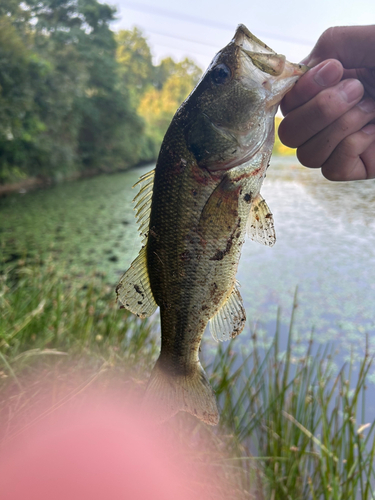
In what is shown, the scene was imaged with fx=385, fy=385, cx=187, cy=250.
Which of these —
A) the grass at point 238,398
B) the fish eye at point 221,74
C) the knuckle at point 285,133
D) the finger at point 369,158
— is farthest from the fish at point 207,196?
the grass at point 238,398

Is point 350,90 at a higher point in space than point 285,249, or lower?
higher

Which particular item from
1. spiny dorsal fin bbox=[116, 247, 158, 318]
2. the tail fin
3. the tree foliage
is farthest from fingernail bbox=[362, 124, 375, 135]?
the tree foliage

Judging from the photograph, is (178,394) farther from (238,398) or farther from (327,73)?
(238,398)

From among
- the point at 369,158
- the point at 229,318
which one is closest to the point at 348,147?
the point at 369,158

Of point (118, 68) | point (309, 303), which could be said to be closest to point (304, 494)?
point (309, 303)

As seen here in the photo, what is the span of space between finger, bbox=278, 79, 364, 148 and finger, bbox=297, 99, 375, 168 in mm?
36

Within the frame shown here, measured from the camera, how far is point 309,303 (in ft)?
19.6

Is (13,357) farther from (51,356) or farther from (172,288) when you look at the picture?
(172,288)

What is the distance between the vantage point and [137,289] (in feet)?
4.55

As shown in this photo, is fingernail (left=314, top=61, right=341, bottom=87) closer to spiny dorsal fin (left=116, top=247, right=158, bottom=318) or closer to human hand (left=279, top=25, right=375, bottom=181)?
human hand (left=279, top=25, right=375, bottom=181)

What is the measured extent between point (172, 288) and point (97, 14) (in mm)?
26237

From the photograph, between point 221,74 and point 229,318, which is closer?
point 221,74

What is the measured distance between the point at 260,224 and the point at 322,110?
49 cm

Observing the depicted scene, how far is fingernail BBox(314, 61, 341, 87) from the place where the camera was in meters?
1.37
